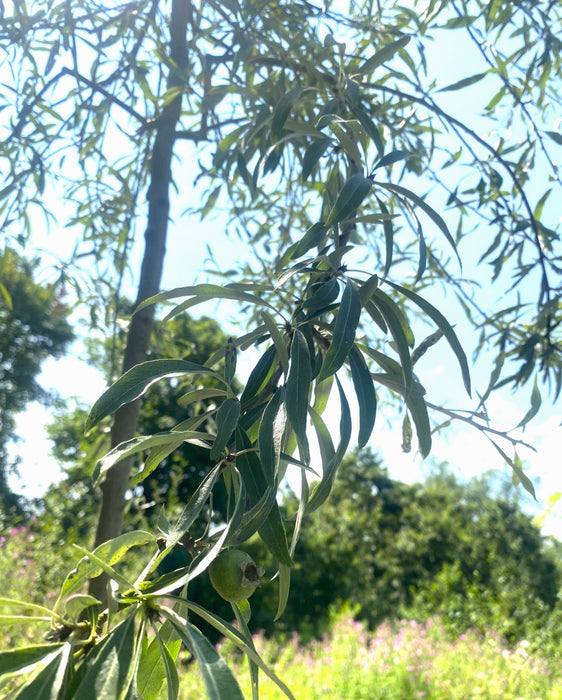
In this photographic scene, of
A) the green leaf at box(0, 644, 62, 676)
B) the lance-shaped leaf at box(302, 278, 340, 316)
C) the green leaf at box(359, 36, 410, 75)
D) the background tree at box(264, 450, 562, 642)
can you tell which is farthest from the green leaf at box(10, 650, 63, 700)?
the background tree at box(264, 450, 562, 642)

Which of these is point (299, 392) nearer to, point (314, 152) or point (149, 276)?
point (314, 152)

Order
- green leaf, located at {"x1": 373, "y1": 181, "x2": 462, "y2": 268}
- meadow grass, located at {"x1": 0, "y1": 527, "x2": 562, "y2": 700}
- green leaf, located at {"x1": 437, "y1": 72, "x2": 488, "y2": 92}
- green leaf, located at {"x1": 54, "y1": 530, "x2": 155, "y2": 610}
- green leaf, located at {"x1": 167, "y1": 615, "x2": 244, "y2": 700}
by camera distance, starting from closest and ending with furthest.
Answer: green leaf, located at {"x1": 167, "y1": 615, "x2": 244, "y2": 700} → green leaf, located at {"x1": 54, "y1": 530, "x2": 155, "y2": 610} → green leaf, located at {"x1": 373, "y1": 181, "x2": 462, "y2": 268} → green leaf, located at {"x1": 437, "y1": 72, "x2": 488, "y2": 92} → meadow grass, located at {"x1": 0, "y1": 527, "x2": 562, "y2": 700}

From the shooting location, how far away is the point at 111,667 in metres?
0.28

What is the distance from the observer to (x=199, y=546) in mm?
400

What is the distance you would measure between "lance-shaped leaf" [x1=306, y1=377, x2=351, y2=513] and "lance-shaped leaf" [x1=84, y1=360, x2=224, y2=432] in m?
0.09

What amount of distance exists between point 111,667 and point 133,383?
167mm

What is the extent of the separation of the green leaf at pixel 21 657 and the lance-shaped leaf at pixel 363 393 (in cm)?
22

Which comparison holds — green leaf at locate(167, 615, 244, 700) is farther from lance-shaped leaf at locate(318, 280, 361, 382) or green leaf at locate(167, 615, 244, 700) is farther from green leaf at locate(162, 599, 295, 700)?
lance-shaped leaf at locate(318, 280, 361, 382)

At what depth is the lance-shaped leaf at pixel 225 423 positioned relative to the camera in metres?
0.37

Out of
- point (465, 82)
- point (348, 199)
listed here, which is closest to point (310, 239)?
point (348, 199)

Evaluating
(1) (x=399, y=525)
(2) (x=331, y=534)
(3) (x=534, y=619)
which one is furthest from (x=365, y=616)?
(1) (x=399, y=525)

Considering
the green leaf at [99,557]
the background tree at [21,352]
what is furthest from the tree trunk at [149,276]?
the background tree at [21,352]

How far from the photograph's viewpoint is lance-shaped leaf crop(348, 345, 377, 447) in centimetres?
41

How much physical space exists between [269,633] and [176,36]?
504cm
